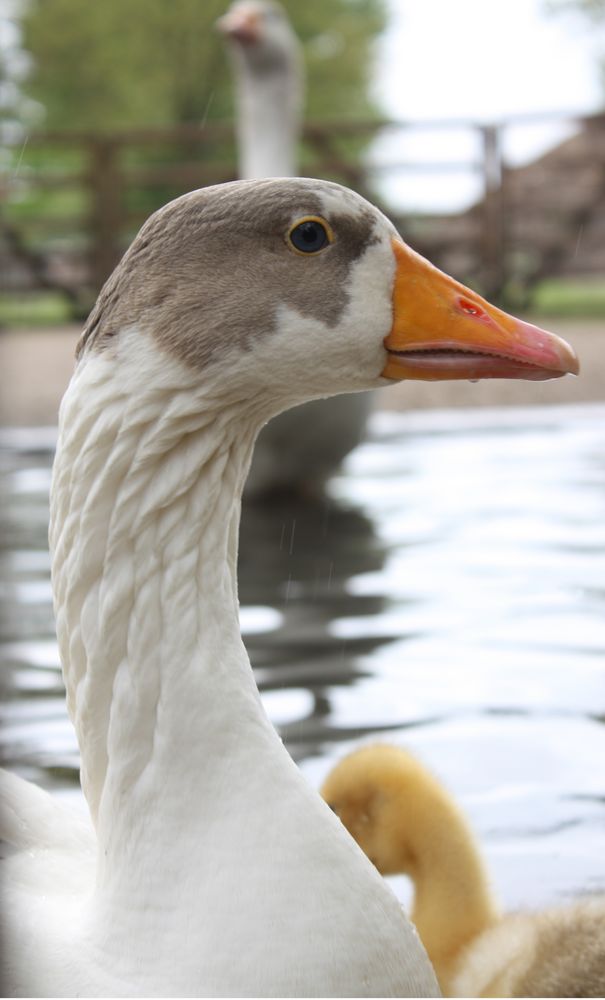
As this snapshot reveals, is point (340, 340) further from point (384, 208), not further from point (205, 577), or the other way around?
point (384, 208)

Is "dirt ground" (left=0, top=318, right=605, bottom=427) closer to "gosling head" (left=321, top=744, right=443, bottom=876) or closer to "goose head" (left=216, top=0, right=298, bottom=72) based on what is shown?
"goose head" (left=216, top=0, right=298, bottom=72)

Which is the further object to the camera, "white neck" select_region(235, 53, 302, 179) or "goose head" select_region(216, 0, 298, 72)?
"goose head" select_region(216, 0, 298, 72)

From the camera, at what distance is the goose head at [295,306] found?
1870 millimetres

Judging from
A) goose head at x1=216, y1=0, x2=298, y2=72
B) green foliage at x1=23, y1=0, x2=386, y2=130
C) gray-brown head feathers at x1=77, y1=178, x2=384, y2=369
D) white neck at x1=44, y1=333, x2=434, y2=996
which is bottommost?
white neck at x1=44, y1=333, x2=434, y2=996

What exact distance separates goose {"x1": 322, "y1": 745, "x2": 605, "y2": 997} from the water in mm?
184

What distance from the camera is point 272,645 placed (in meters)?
4.48

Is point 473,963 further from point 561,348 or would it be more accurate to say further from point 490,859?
point 561,348

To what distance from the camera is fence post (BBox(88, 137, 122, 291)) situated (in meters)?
15.7

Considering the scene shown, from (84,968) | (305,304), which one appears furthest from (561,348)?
(84,968)

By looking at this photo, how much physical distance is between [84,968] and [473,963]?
1.01 metres

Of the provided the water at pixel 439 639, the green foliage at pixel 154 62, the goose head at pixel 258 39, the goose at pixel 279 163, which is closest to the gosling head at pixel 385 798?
the water at pixel 439 639

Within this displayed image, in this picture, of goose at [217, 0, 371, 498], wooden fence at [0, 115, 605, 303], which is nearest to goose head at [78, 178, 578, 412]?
goose at [217, 0, 371, 498]

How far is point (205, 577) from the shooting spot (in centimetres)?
193

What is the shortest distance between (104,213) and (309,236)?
1434cm
